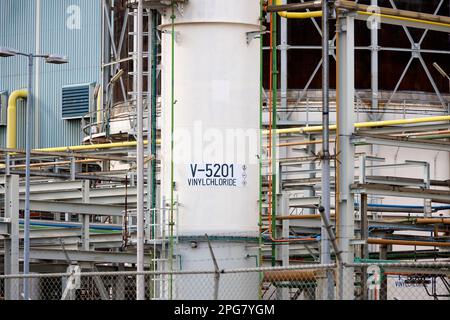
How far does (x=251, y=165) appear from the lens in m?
23.9

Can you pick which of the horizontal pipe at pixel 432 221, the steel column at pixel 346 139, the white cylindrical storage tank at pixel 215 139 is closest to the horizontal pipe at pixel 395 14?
the steel column at pixel 346 139

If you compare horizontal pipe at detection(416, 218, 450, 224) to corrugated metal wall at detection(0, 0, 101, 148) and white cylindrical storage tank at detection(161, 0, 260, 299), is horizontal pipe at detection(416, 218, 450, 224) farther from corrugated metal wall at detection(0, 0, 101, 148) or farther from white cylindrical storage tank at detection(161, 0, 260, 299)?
corrugated metal wall at detection(0, 0, 101, 148)

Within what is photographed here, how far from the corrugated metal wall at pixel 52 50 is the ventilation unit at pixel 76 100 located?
0.43m

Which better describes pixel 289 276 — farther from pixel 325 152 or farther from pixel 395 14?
pixel 395 14

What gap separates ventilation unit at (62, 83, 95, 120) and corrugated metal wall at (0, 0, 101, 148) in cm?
43

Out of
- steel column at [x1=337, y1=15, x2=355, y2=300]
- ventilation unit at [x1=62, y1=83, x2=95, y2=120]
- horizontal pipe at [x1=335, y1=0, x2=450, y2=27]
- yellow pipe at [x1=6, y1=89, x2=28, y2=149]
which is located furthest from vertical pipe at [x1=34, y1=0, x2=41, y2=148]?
steel column at [x1=337, y1=15, x2=355, y2=300]

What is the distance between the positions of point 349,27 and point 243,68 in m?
2.46

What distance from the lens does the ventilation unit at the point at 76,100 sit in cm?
5295

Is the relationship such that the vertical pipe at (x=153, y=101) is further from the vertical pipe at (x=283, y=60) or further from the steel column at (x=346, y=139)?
the vertical pipe at (x=283, y=60)

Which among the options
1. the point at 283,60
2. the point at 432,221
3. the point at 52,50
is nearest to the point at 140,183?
the point at 432,221

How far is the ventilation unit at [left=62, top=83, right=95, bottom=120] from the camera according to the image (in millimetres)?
52947

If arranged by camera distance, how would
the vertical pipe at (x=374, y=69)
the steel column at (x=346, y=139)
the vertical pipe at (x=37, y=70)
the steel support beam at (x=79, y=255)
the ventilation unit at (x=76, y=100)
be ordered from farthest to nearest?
the vertical pipe at (x=37, y=70)
the ventilation unit at (x=76, y=100)
the vertical pipe at (x=374, y=69)
the steel support beam at (x=79, y=255)
the steel column at (x=346, y=139)

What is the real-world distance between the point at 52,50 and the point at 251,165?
109 ft
